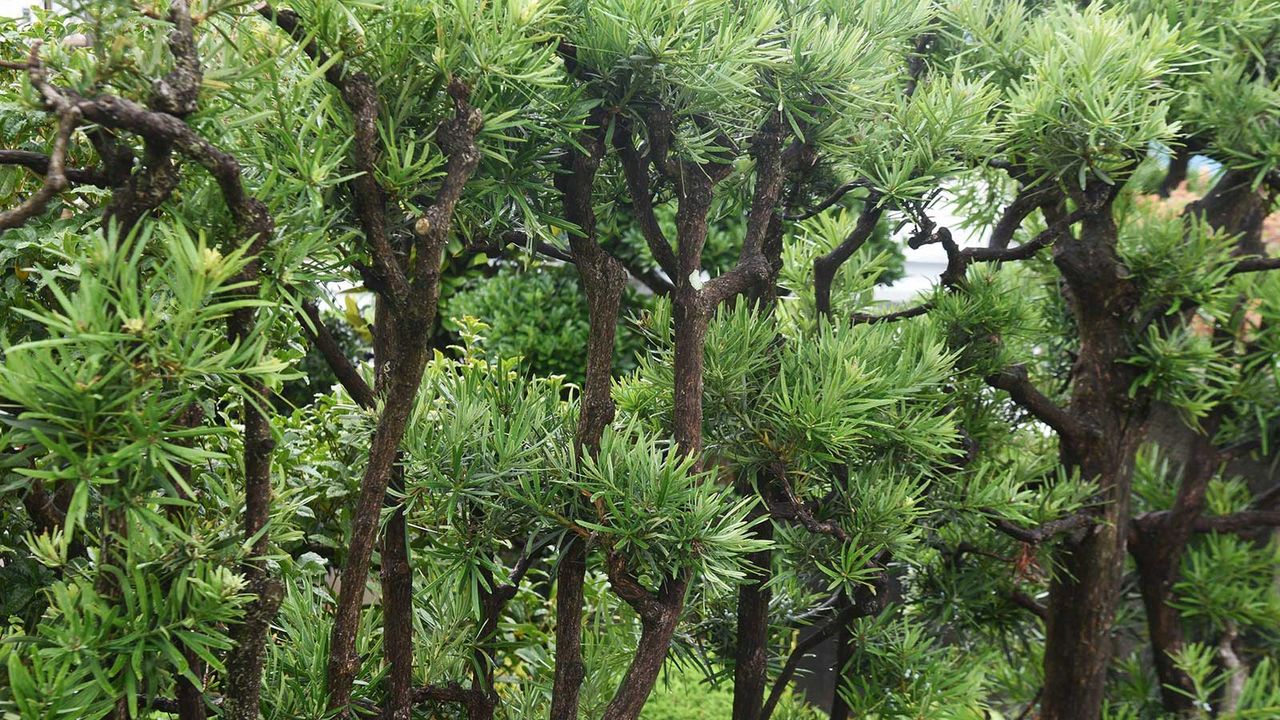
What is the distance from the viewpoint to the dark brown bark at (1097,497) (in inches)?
45.1

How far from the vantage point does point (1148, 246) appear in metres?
1.13

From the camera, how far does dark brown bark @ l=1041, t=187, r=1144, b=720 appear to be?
1.14m

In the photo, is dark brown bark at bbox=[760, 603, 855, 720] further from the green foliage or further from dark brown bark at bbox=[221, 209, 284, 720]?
the green foliage

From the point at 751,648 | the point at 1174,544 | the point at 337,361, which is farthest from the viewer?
the point at 1174,544

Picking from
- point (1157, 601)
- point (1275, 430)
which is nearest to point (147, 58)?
point (1157, 601)

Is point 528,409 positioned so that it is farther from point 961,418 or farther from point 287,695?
point 961,418

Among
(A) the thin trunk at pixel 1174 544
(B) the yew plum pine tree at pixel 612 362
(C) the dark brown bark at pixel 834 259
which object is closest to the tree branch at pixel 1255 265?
(B) the yew plum pine tree at pixel 612 362

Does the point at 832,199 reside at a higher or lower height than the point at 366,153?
higher

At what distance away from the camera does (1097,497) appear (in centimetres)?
116

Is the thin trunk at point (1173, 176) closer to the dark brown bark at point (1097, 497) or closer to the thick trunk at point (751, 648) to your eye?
the dark brown bark at point (1097, 497)

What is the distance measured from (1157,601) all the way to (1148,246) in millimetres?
499

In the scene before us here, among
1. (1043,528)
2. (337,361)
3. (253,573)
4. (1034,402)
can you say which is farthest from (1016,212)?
(253,573)

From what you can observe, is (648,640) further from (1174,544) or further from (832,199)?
(1174,544)

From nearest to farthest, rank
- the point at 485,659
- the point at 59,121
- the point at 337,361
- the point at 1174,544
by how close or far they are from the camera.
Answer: the point at 59,121 < the point at 337,361 < the point at 485,659 < the point at 1174,544
